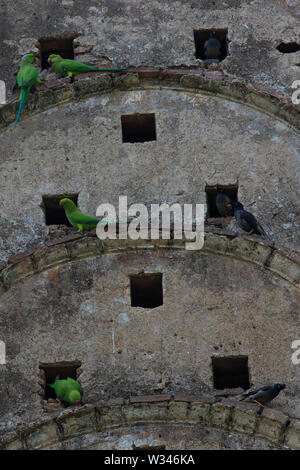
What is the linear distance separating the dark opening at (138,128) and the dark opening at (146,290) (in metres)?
3.08

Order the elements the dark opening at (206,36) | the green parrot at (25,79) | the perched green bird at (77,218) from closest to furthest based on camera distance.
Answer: the perched green bird at (77,218) < the green parrot at (25,79) < the dark opening at (206,36)

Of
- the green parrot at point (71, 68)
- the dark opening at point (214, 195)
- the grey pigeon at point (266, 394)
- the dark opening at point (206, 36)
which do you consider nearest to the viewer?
the grey pigeon at point (266, 394)

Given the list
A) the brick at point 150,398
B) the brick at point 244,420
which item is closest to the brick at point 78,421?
the brick at point 150,398

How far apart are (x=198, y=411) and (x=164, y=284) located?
7.82 ft

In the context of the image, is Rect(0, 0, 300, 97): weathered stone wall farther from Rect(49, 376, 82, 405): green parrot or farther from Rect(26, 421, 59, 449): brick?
Rect(26, 421, 59, 449): brick

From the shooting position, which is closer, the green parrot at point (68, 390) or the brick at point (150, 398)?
the brick at point (150, 398)

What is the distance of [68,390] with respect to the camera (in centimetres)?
2047

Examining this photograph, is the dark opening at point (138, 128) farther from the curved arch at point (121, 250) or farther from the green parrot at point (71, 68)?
the curved arch at point (121, 250)

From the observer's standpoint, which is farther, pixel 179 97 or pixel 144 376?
pixel 179 97

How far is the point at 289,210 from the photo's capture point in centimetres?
2292

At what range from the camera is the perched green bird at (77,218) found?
887 inches

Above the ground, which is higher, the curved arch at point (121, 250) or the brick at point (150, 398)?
the curved arch at point (121, 250)

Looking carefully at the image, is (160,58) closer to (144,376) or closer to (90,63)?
(90,63)

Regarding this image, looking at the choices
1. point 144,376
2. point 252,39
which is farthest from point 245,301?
point 252,39
